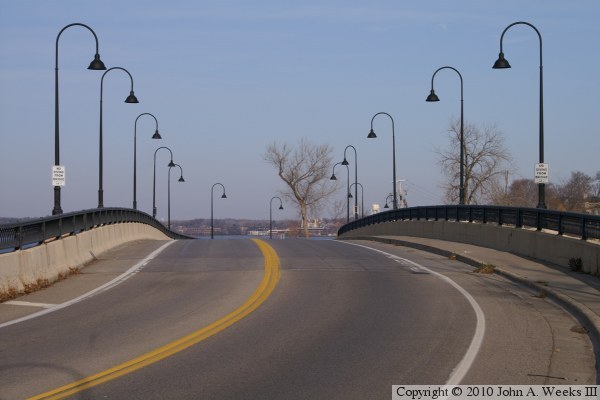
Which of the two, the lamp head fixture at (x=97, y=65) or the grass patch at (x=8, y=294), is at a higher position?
the lamp head fixture at (x=97, y=65)

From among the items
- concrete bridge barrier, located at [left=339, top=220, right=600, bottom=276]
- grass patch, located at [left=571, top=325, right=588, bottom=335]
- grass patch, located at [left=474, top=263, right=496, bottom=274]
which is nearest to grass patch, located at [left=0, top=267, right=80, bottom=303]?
grass patch, located at [left=474, top=263, right=496, bottom=274]

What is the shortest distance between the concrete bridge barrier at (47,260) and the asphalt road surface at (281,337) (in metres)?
0.44

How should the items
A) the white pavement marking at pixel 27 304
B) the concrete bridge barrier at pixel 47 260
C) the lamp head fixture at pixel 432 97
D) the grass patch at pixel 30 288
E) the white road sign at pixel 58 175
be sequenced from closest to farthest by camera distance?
the white pavement marking at pixel 27 304
the grass patch at pixel 30 288
the concrete bridge barrier at pixel 47 260
the white road sign at pixel 58 175
the lamp head fixture at pixel 432 97

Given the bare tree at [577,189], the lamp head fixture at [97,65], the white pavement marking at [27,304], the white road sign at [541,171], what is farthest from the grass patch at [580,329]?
the bare tree at [577,189]

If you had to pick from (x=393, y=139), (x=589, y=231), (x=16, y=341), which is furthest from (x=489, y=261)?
(x=393, y=139)

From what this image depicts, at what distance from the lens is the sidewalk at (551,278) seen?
13195 millimetres

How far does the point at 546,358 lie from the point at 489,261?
39.9ft

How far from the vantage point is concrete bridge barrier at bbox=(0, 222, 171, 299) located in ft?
52.5

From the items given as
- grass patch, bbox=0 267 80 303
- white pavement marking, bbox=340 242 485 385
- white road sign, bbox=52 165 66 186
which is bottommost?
white pavement marking, bbox=340 242 485 385

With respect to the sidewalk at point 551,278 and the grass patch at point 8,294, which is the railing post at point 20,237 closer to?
the grass patch at point 8,294

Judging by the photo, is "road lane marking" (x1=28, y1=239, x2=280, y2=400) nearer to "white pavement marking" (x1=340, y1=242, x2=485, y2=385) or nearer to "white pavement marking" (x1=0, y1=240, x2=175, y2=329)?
"white pavement marking" (x1=0, y1=240, x2=175, y2=329)

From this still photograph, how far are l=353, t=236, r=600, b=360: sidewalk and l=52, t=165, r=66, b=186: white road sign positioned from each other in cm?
1253

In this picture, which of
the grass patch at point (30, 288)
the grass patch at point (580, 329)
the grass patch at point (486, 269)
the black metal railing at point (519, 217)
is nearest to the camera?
the grass patch at point (580, 329)

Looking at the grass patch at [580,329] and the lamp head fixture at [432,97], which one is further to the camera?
the lamp head fixture at [432,97]
